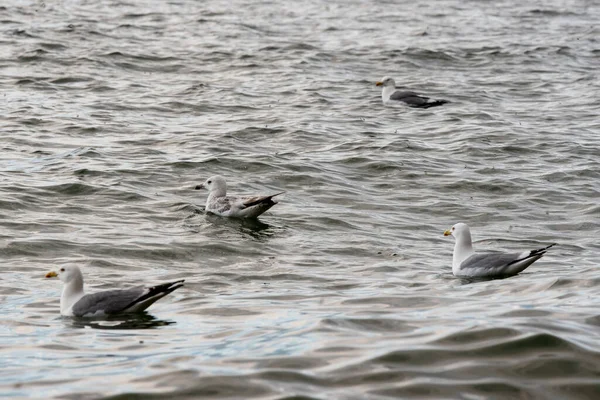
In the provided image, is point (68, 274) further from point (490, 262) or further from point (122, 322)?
point (490, 262)

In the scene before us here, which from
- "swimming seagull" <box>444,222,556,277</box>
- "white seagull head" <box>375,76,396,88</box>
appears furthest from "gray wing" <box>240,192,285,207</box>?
"white seagull head" <box>375,76,396,88</box>

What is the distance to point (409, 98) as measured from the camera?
23.1 meters

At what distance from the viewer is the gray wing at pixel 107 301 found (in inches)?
384

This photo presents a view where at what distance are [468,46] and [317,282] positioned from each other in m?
19.9

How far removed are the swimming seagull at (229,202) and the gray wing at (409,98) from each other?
8.28 m

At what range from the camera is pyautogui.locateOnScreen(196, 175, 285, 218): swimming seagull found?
1458 centimetres

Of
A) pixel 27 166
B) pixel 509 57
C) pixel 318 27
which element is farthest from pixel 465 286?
pixel 318 27

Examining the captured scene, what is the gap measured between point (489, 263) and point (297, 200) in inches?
177

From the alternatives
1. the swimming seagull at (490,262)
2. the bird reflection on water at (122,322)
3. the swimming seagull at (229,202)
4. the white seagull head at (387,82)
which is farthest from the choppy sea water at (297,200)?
the white seagull head at (387,82)

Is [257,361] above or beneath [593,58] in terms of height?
above

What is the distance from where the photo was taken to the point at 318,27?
107 feet

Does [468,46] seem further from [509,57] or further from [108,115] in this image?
[108,115]

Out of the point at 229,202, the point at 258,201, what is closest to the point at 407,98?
the point at 229,202

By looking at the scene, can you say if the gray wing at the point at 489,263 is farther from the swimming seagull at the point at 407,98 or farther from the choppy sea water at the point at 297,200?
the swimming seagull at the point at 407,98
